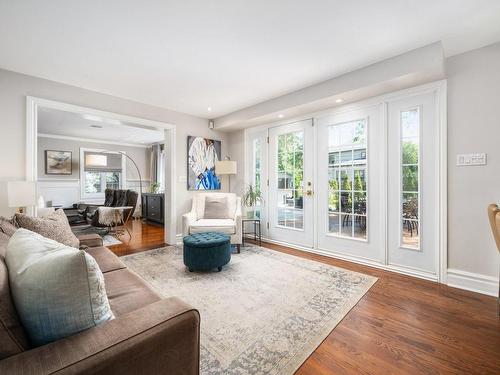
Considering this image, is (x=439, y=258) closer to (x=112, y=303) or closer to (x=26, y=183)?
(x=112, y=303)

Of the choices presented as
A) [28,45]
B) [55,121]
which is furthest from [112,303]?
[55,121]

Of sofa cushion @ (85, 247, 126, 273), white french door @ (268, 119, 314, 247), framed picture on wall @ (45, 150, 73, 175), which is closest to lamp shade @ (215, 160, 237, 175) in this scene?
white french door @ (268, 119, 314, 247)

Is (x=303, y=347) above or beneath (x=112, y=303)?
beneath

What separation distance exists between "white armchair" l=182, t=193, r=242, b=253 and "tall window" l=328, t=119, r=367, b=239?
1417mm

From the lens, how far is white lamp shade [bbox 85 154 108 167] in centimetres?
700

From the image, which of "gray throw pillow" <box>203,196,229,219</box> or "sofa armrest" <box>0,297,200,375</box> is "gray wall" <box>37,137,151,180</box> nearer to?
"gray throw pillow" <box>203,196,229,219</box>

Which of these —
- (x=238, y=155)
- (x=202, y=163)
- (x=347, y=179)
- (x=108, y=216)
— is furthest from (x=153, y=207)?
(x=347, y=179)

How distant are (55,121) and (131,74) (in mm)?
3502

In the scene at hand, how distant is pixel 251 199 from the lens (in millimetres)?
4480

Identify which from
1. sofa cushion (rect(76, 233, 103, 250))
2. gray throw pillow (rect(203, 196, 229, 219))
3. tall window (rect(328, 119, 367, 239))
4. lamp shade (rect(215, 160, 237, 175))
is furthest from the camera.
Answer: lamp shade (rect(215, 160, 237, 175))

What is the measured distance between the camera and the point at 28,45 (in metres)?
2.35

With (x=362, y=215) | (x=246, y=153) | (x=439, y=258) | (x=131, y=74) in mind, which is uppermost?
(x=131, y=74)

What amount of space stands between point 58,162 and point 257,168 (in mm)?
5687

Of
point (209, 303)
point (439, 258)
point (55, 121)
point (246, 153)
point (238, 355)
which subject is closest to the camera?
point (238, 355)
